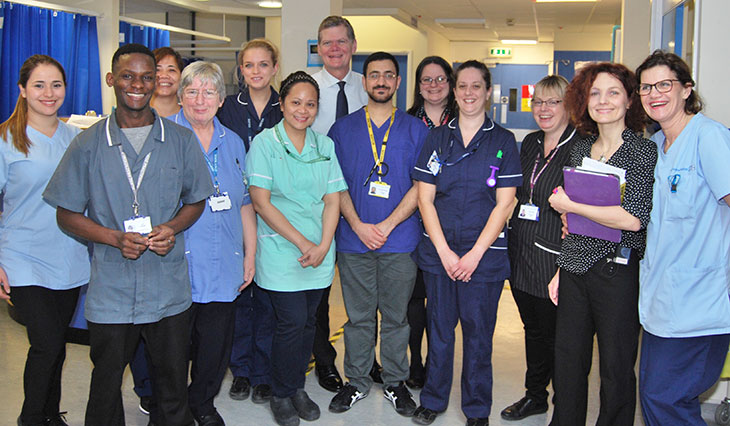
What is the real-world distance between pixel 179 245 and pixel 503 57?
14185 mm

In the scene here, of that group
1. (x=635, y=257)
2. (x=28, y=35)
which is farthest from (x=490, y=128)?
(x=28, y=35)

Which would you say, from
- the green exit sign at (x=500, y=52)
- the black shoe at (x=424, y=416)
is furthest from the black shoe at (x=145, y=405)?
the green exit sign at (x=500, y=52)

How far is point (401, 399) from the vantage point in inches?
126

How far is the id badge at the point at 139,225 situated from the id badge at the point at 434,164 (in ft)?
4.22

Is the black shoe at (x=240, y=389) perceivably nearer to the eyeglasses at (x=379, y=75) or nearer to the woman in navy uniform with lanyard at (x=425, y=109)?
the woman in navy uniform with lanyard at (x=425, y=109)

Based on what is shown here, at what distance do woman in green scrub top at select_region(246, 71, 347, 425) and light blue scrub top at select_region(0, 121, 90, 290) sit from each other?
0.84m

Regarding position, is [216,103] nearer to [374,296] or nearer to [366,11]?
[374,296]

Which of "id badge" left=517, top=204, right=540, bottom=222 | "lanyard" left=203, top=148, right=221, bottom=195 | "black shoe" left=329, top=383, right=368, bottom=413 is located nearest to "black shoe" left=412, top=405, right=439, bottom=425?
"black shoe" left=329, top=383, right=368, bottom=413

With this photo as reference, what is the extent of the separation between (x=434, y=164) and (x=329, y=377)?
1.40m

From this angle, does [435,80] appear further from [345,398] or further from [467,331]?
[345,398]

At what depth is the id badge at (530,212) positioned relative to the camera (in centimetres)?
291

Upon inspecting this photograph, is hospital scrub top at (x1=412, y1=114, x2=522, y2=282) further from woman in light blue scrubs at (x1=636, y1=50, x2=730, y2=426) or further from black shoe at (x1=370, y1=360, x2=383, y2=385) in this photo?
black shoe at (x1=370, y1=360, x2=383, y2=385)

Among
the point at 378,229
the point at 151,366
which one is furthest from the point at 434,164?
the point at 151,366

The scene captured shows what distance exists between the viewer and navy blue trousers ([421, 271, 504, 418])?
115 inches
